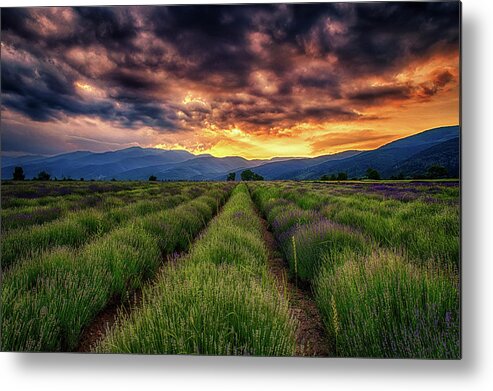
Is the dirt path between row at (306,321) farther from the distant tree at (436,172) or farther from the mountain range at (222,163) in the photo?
the distant tree at (436,172)

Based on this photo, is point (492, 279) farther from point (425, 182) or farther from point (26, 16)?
point (26, 16)

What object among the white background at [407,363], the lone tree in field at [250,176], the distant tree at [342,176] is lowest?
the white background at [407,363]

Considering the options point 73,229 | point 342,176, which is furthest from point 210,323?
point 73,229

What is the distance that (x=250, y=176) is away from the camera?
3.68 m

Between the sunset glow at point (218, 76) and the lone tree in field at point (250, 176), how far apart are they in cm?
46

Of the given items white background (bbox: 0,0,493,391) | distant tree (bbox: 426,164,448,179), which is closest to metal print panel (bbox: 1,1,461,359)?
distant tree (bbox: 426,164,448,179)

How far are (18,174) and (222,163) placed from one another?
1823 millimetres

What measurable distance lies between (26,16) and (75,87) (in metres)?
0.74

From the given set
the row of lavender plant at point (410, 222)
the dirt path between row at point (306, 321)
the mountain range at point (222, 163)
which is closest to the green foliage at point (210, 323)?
the dirt path between row at point (306, 321)

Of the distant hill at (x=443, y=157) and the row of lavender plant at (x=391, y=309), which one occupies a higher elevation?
the distant hill at (x=443, y=157)

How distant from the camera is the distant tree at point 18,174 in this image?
308 cm

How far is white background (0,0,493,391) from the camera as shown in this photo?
268 cm

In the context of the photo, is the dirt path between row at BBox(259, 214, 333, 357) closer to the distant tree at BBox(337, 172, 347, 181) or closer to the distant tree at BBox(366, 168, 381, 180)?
the distant tree at BBox(337, 172, 347, 181)

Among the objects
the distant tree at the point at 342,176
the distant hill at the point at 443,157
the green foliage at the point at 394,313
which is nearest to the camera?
the green foliage at the point at 394,313
